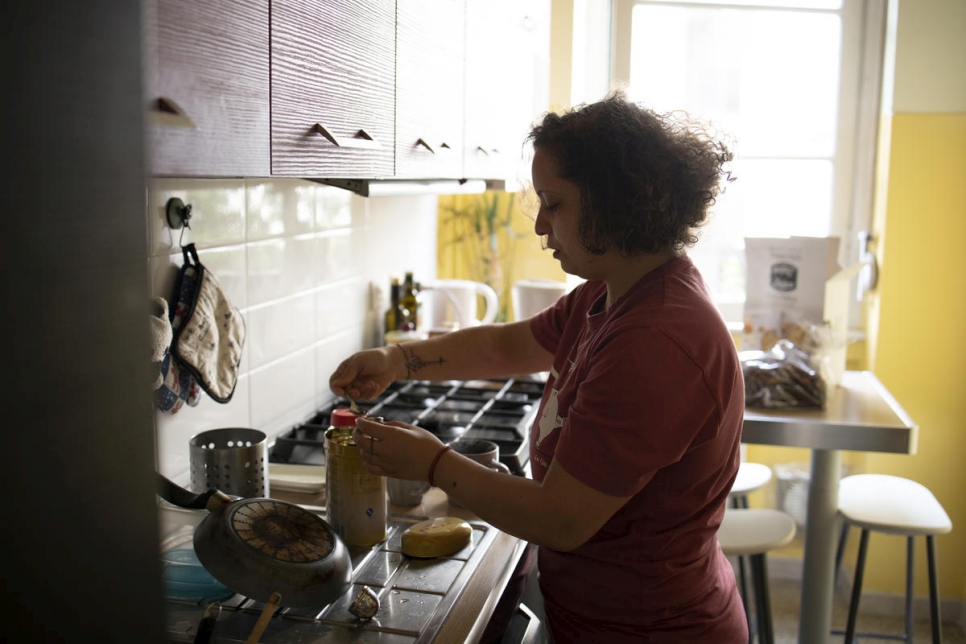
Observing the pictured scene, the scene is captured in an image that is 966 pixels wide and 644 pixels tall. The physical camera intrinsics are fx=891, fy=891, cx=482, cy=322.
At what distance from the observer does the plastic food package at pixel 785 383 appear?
7.50 ft

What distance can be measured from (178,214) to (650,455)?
0.92 m

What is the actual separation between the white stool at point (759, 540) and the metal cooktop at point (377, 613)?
96 cm

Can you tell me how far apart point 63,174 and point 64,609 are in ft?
0.62

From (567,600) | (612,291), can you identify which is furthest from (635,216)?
(567,600)

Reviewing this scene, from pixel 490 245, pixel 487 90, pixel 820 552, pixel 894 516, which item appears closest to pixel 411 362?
pixel 487 90

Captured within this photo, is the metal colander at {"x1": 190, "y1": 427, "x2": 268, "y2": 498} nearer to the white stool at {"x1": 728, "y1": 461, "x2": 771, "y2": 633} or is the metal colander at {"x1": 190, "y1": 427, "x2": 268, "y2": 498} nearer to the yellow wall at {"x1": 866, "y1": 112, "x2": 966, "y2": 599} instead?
the white stool at {"x1": 728, "y1": 461, "x2": 771, "y2": 633}

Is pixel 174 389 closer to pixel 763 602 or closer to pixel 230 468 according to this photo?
pixel 230 468

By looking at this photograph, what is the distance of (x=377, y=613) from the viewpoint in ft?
3.75

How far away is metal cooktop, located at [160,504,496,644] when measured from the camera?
3.54 ft

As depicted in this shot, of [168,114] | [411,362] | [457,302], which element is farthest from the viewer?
[457,302]

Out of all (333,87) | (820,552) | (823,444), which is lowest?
(820,552)

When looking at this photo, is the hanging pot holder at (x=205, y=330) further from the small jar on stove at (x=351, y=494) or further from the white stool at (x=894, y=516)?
the white stool at (x=894, y=516)

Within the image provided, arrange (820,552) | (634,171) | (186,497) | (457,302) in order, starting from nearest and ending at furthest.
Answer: (186,497)
(634,171)
(820,552)
(457,302)

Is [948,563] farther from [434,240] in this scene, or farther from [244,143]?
[244,143]
